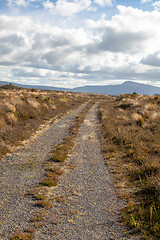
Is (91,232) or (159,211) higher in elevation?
(159,211)

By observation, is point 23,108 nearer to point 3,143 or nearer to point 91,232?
point 3,143

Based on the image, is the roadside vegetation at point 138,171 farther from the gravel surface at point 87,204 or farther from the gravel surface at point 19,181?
the gravel surface at point 19,181

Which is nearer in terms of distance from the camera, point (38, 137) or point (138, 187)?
point (138, 187)

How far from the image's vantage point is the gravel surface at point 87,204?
4.26 m

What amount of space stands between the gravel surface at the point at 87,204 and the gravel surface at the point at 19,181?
31.3 inches

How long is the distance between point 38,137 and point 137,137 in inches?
281

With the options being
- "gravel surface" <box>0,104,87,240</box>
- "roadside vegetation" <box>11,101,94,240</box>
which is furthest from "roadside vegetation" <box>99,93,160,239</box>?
"gravel surface" <box>0,104,87,240</box>

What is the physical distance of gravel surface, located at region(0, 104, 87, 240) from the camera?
4.55 meters

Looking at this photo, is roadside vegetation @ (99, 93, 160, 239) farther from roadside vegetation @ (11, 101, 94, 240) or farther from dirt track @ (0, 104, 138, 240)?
roadside vegetation @ (11, 101, 94, 240)

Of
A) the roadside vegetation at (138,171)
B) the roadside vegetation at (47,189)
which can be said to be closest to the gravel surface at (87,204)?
the roadside vegetation at (47,189)

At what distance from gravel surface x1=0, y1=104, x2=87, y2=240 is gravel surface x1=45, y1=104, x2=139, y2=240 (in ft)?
2.61

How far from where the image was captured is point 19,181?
6.62m

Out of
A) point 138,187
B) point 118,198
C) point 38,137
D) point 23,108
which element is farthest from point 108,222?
point 23,108

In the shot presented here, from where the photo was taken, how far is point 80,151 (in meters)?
10.4
